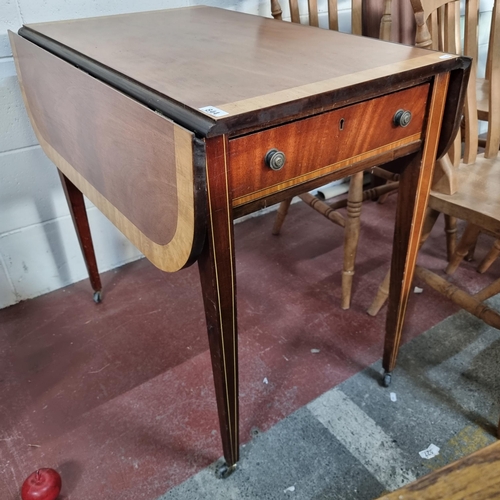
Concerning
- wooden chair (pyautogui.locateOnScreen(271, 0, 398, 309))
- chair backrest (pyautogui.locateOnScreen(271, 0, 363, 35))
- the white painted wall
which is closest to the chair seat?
wooden chair (pyautogui.locateOnScreen(271, 0, 398, 309))

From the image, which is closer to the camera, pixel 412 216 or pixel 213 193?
pixel 213 193

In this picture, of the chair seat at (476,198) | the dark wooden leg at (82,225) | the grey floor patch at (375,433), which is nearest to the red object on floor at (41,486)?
the grey floor patch at (375,433)

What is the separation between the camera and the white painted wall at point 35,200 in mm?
1301

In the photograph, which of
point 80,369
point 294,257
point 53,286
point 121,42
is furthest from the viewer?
point 294,257

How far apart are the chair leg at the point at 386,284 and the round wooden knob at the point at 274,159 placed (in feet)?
2.32

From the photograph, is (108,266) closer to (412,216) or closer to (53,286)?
(53,286)

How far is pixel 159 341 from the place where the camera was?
1.40 meters

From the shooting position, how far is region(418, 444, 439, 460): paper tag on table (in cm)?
106

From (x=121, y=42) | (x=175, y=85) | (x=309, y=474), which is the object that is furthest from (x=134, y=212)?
(x=309, y=474)

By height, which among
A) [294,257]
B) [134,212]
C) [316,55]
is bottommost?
[294,257]

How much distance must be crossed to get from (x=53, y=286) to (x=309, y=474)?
105cm

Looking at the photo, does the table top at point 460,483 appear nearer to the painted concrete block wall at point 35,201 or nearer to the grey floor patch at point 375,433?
the grey floor patch at point 375,433

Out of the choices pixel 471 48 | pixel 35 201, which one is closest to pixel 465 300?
pixel 471 48

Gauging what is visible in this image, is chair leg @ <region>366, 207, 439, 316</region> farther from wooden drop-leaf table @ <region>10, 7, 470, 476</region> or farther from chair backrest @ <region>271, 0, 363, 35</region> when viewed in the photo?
chair backrest @ <region>271, 0, 363, 35</region>
